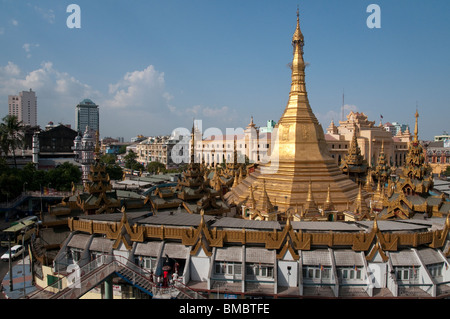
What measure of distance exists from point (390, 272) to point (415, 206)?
1024cm

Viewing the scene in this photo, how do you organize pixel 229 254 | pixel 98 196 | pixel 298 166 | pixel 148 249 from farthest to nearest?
pixel 298 166 < pixel 98 196 < pixel 148 249 < pixel 229 254

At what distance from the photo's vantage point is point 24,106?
525ft

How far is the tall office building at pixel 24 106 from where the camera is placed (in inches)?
6250

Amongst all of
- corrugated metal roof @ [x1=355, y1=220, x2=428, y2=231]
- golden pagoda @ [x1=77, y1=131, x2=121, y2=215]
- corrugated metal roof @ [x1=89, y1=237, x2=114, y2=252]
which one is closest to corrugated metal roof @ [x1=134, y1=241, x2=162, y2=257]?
corrugated metal roof @ [x1=89, y1=237, x2=114, y2=252]

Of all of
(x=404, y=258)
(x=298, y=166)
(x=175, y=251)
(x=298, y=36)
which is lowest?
(x=404, y=258)

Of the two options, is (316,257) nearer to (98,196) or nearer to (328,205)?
(328,205)

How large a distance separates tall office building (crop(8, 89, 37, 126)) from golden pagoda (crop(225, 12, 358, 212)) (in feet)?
533

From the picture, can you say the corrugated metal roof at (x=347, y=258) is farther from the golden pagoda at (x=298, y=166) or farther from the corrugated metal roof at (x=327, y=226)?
the golden pagoda at (x=298, y=166)

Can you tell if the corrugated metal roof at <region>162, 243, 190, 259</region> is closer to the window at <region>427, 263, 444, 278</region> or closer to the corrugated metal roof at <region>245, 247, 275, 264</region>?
the corrugated metal roof at <region>245, 247, 275, 264</region>

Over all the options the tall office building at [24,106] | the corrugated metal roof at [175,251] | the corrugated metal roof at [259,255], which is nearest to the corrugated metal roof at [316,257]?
the corrugated metal roof at [259,255]

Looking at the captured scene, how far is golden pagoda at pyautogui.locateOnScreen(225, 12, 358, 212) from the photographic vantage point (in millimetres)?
32594

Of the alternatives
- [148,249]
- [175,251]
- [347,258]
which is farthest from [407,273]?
[148,249]

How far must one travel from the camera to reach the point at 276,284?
16422 millimetres

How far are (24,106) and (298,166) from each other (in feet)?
563
